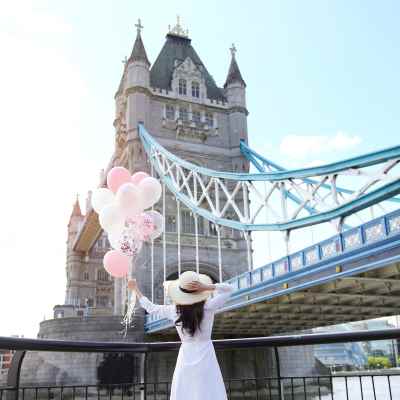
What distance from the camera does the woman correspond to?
2.95m

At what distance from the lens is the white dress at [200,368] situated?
2936mm

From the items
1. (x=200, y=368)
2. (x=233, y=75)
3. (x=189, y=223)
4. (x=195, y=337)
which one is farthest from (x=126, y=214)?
(x=233, y=75)

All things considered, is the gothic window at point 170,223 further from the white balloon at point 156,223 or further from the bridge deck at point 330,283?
the white balloon at point 156,223

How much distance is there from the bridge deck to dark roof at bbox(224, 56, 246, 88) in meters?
A: 20.3

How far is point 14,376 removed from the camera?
10.0 ft

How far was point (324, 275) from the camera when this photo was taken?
13438 millimetres

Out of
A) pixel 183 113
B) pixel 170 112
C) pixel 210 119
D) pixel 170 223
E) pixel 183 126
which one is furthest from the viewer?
pixel 210 119

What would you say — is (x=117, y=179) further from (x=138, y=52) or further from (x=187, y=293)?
(x=138, y=52)

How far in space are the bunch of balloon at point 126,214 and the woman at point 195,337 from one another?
4.23ft

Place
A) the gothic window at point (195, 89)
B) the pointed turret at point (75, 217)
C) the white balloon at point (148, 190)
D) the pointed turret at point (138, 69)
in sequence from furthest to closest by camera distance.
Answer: the pointed turret at point (75, 217)
the gothic window at point (195, 89)
the pointed turret at point (138, 69)
the white balloon at point (148, 190)

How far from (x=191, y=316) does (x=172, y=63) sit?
1436 inches

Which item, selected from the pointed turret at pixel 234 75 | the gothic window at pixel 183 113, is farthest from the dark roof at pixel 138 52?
the pointed turret at pixel 234 75

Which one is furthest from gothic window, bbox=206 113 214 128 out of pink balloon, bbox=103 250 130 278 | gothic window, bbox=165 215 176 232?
pink balloon, bbox=103 250 130 278

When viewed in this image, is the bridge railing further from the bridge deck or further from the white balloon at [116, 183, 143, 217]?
the white balloon at [116, 183, 143, 217]
